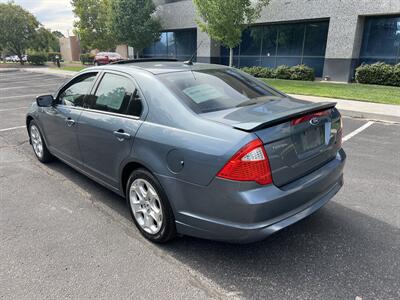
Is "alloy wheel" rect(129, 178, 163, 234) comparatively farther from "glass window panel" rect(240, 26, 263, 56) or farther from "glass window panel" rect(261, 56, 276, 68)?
"glass window panel" rect(240, 26, 263, 56)

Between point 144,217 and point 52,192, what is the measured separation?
5.59 feet

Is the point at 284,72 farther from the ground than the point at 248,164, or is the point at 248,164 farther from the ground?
the point at 248,164

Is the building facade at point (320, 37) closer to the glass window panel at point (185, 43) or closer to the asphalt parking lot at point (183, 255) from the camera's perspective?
the glass window panel at point (185, 43)

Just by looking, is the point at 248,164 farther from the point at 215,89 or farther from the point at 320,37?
the point at 320,37

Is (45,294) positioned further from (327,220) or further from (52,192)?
(327,220)

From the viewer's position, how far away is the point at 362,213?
Answer: 139 inches

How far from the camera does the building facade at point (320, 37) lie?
1588cm

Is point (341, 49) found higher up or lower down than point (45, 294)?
higher up

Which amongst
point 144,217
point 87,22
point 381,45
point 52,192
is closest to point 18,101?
point 52,192

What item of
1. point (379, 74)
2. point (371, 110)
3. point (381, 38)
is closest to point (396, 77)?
point (379, 74)

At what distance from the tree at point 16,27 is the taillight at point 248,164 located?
140 ft

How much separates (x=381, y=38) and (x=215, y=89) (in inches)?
648

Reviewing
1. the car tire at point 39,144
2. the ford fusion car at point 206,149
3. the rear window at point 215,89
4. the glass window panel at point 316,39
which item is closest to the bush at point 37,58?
the glass window panel at point 316,39

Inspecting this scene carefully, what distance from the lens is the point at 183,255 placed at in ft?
9.37
